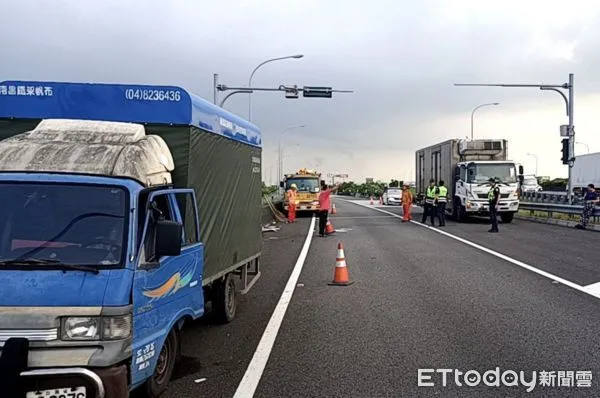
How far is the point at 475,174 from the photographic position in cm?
2781

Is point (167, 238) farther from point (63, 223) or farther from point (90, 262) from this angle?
point (63, 223)

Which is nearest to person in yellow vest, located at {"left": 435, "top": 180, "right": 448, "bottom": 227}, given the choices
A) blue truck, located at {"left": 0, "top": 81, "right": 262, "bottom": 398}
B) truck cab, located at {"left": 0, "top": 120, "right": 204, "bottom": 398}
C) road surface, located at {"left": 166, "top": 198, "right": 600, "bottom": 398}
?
road surface, located at {"left": 166, "top": 198, "right": 600, "bottom": 398}

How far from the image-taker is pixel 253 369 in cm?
633

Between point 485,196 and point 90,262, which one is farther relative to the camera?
point 485,196

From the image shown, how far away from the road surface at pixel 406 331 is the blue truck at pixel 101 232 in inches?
36.0

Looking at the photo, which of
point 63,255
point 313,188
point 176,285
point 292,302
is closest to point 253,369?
point 176,285

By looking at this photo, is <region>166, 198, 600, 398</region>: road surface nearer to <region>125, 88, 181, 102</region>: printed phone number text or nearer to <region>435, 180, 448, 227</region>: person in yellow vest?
<region>125, 88, 181, 102</region>: printed phone number text

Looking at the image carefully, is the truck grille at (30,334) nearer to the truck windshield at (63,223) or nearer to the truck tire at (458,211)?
the truck windshield at (63,223)

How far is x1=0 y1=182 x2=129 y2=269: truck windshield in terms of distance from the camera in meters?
4.79

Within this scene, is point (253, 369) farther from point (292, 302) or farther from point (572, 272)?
point (572, 272)

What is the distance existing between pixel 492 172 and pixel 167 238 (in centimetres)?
2475

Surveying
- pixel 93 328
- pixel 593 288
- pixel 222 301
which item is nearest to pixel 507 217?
pixel 593 288

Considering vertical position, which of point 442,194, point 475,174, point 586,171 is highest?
point 586,171

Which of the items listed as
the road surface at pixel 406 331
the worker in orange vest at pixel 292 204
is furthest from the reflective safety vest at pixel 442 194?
the road surface at pixel 406 331
